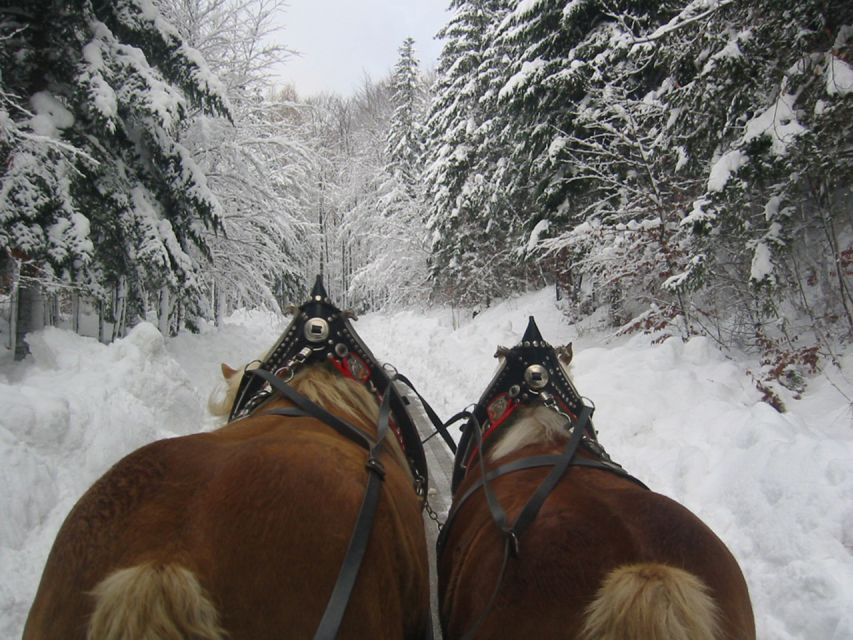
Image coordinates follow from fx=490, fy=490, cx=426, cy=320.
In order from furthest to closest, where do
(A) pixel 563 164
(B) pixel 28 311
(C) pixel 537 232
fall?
(C) pixel 537 232, (A) pixel 563 164, (B) pixel 28 311

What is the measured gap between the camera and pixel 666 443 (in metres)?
4.70

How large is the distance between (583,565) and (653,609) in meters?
0.22

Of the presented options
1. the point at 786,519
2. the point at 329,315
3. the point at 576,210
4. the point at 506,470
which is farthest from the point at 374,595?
the point at 576,210

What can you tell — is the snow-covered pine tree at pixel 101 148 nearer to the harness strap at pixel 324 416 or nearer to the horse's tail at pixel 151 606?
the harness strap at pixel 324 416

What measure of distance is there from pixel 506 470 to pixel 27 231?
19.7 ft

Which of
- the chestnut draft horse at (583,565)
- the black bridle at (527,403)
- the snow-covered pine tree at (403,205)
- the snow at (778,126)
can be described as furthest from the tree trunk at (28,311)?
the snow-covered pine tree at (403,205)

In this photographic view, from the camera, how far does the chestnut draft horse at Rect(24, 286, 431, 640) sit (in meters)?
0.99

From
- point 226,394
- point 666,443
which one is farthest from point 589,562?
point 666,443

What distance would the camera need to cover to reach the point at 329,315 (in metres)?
2.21

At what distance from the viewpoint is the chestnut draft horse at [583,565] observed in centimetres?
104

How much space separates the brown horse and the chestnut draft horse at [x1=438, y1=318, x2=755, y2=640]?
27 cm

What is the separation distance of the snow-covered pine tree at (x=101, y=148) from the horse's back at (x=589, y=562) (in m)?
5.91

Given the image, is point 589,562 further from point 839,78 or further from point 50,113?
point 50,113

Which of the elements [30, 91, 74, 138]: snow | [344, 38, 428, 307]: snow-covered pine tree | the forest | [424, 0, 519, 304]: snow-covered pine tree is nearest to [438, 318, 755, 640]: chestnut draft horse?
the forest
